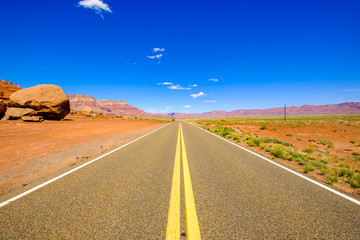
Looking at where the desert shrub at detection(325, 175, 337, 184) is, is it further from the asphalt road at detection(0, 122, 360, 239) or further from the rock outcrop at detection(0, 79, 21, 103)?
the rock outcrop at detection(0, 79, 21, 103)

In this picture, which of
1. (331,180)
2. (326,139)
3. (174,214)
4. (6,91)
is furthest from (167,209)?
(6,91)

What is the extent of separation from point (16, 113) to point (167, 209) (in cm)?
2543

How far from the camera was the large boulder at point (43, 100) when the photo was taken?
2019 centimetres

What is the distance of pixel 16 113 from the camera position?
19062mm

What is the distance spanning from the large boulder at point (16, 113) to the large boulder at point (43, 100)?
709 mm

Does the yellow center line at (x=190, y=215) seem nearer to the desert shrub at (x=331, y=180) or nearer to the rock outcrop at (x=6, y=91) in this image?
the desert shrub at (x=331, y=180)

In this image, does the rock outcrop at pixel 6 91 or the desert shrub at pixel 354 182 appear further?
the rock outcrop at pixel 6 91

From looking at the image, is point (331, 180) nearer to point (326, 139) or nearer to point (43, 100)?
Answer: point (326, 139)

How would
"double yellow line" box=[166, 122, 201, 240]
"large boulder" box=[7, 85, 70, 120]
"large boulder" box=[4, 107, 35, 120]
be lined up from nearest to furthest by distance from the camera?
1. "double yellow line" box=[166, 122, 201, 240]
2. "large boulder" box=[4, 107, 35, 120]
3. "large boulder" box=[7, 85, 70, 120]

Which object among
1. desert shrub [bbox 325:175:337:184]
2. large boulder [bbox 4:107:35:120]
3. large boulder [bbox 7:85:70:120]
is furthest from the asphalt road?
large boulder [bbox 7:85:70:120]

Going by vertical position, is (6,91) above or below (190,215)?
above

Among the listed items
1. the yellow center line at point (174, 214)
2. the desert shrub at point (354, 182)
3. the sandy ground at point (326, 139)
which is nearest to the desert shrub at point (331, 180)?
the sandy ground at point (326, 139)

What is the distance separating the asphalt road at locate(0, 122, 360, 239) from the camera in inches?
87.9

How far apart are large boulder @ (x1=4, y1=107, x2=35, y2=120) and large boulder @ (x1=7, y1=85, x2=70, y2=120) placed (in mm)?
709
